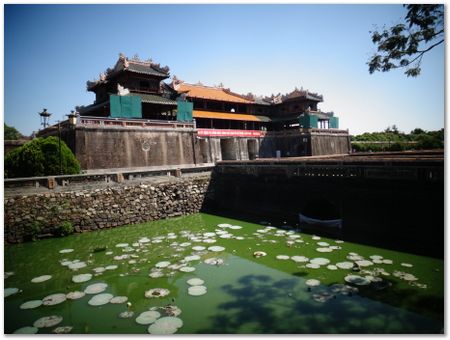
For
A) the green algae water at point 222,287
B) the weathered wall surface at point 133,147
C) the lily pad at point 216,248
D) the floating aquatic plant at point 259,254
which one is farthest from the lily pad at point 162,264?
the weathered wall surface at point 133,147

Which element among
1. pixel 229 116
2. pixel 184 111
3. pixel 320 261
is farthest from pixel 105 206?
pixel 229 116

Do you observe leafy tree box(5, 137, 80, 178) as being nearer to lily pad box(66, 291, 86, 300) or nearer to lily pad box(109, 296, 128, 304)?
lily pad box(66, 291, 86, 300)

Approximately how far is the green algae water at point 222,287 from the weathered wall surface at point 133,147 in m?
7.37

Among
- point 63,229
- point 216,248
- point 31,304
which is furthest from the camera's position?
point 63,229

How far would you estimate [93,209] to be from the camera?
11.7 metres

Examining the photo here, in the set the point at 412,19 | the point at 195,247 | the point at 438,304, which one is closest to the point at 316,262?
the point at 438,304

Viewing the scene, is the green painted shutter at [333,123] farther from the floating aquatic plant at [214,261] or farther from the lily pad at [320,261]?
the floating aquatic plant at [214,261]

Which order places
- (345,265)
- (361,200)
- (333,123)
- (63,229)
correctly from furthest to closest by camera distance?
(333,123) < (63,229) < (361,200) < (345,265)

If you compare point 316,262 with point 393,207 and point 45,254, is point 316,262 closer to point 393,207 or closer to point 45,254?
point 393,207

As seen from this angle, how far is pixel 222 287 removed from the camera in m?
6.32

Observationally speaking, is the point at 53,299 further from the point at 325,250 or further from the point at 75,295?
the point at 325,250

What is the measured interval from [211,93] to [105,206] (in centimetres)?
1926

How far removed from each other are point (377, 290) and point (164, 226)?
8.71 m

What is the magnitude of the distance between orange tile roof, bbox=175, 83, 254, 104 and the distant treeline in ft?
48.0
